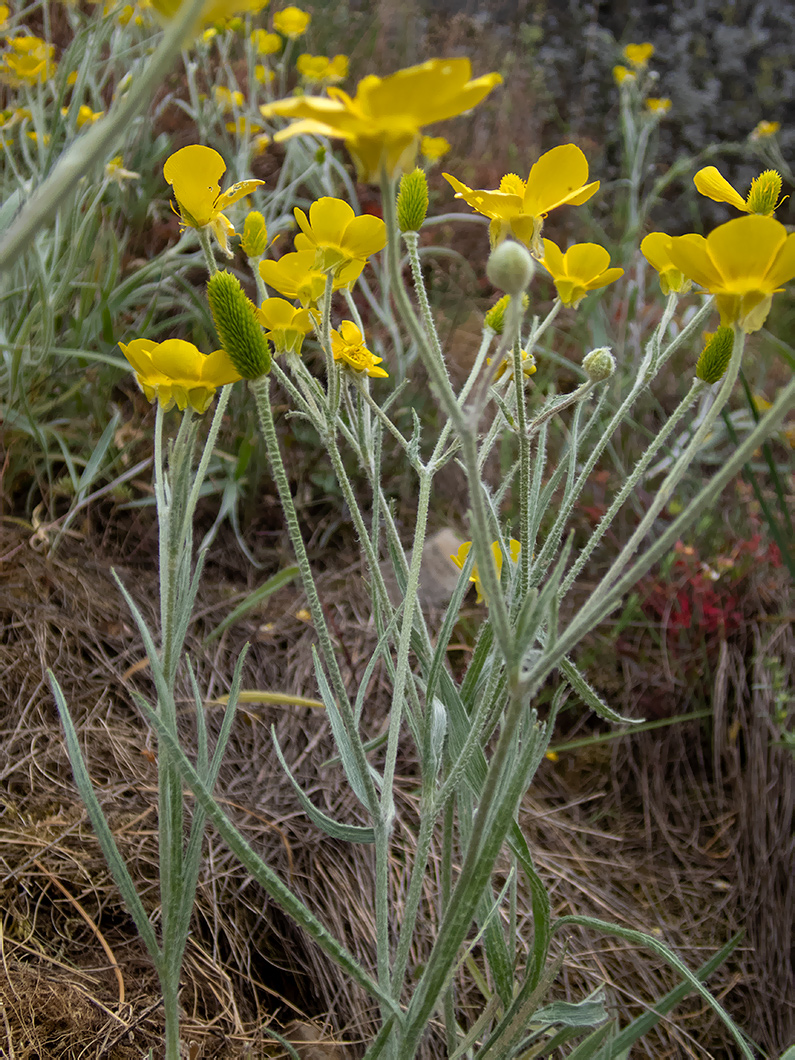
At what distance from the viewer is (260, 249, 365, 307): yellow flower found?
1.76ft

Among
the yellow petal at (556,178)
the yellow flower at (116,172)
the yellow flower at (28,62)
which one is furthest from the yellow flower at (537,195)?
the yellow flower at (28,62)

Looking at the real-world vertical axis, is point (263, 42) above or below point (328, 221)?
above

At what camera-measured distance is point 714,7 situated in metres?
3.50

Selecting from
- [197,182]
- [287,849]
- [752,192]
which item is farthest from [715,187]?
[287,849]

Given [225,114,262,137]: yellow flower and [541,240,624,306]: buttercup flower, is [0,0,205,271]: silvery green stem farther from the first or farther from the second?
[225,114,262,137]: yellow flower

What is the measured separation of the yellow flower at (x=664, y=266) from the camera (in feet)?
1.68

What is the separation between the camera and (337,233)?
0.54 m

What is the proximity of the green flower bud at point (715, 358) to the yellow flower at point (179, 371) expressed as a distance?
301mm

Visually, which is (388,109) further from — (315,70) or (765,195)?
(315,70)

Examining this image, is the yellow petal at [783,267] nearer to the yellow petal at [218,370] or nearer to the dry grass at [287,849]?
the yellow petal at [218,370]

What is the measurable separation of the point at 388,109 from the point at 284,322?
0.79ft

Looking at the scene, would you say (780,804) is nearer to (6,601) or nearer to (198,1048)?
(198,1048)

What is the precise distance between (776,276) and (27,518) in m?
1.23

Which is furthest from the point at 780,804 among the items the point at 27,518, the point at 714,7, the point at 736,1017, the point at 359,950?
the point at 714,7
